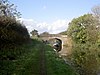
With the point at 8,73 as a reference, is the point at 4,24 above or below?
above

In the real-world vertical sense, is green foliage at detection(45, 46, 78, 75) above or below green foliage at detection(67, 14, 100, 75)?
below

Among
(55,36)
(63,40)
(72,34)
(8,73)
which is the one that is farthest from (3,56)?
(55,36)

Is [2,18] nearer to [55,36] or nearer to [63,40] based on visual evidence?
[63,40]

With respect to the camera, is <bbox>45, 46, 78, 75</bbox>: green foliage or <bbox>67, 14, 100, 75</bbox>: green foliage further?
<bbox>67, 14, 100, 75</bbox>: green foliage

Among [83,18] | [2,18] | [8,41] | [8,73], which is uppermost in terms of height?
[83,18]

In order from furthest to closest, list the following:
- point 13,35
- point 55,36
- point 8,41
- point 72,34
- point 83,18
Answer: point 55,36 → point 72,34 → point 83,18 → point 13,35 → point 8,41

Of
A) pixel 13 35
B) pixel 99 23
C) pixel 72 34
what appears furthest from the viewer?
pixel 72 34

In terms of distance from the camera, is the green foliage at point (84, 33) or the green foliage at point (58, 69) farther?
the green foliage at point (84, 33)

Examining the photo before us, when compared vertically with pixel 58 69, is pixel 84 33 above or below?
above

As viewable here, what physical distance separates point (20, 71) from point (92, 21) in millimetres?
63378

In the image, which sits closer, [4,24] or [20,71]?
[20,71]

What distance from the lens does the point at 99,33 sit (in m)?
81.6

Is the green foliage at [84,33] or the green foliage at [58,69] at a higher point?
the green foliage at [84,33]

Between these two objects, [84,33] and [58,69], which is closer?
[58,69]
